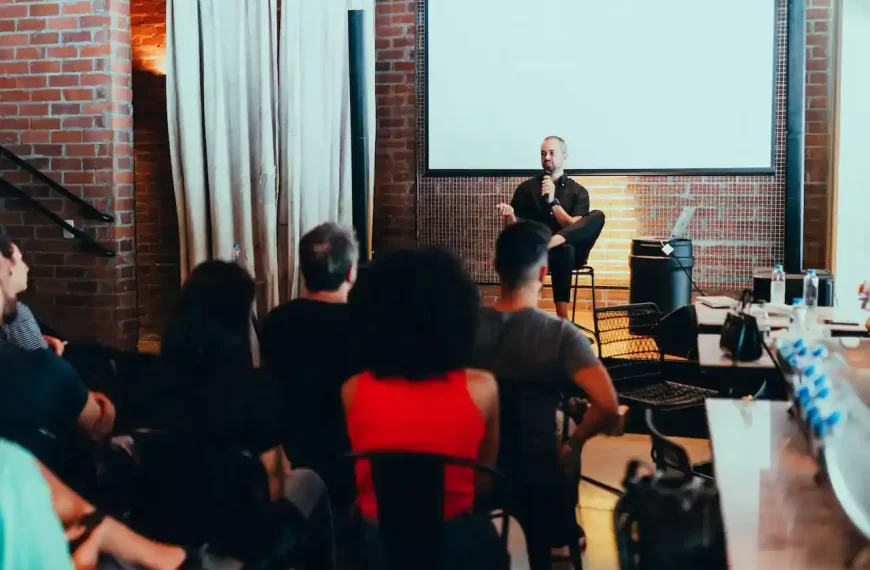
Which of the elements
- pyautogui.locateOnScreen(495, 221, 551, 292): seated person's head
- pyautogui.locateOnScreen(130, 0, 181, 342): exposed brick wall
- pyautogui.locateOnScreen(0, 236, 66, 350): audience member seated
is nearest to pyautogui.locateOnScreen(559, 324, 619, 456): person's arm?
pyautogui.locateOnScreen(495, 221, 551, 292): seated person's head

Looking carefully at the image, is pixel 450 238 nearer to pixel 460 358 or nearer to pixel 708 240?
pixel 708 240

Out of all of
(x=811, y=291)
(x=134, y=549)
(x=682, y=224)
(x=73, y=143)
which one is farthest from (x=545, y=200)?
(x=134, y=549)

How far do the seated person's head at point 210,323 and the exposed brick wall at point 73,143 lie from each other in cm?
281

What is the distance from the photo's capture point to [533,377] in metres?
2.46

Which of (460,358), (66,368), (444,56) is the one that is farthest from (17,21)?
(460,358)

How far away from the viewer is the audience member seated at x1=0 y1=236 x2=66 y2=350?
2896 mm

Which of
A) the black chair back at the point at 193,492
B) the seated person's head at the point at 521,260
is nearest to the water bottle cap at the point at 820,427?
the seated person's head at the point at 521,260

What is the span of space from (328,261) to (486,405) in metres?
0.99

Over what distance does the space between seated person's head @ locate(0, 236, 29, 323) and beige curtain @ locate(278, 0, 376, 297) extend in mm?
1838

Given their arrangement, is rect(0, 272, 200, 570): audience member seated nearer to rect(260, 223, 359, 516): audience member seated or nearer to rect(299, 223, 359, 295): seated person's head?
rect(260, 223, 359, 516): audience member seated

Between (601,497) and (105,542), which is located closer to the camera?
(105,542)

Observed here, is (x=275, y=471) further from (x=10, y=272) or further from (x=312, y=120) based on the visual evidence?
(x=312, y=120)

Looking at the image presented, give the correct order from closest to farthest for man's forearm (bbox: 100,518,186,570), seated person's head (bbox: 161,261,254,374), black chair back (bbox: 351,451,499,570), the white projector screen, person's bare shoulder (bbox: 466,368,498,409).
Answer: man's forearm (bbox: 100,518,186,570), black chair back (bbox: 351,451,499,570), person's bare shoulder (bbox: 466,368,498,409), seated person's head (bbox: 161,261,254,374), the white projector screen

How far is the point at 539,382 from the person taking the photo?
7.88ft
